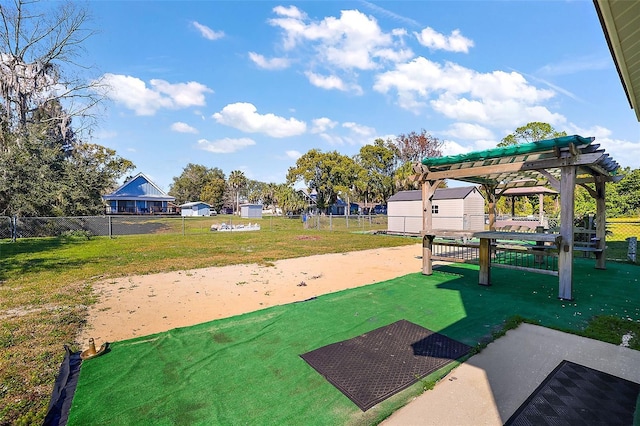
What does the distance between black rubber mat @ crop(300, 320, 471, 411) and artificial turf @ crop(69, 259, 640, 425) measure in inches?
4.1

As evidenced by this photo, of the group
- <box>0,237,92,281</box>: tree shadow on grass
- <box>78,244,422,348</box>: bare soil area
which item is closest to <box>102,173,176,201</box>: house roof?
<box>0,237,92,281</box>: tree shadow on grass

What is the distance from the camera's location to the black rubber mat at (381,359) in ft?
7.98

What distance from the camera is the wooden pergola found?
192 inches

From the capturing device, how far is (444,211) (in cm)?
1752

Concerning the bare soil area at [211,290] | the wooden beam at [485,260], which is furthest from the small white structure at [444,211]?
the wooden beam at [485,260]

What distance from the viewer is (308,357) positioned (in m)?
2.98

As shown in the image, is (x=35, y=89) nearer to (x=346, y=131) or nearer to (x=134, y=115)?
(x=134, y=115)

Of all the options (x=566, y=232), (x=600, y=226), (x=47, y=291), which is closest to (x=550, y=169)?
(x=566, y=232)

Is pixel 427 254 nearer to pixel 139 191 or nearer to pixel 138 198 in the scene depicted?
pixel 138 198

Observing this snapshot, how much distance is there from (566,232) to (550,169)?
1.64m

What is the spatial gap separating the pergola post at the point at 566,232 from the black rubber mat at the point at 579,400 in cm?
277

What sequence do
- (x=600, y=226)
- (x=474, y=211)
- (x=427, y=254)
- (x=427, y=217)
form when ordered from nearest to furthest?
1. (x=427, y=217)
2. (x=427, y=254)
3. (x=600, y=226)
4. (x=474, y=211)

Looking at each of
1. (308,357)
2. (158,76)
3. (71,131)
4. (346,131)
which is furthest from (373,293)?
Answer: (346,131)

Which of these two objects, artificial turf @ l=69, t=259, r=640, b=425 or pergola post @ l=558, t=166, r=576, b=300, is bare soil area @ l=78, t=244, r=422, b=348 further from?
pergola post @ l=558, t=166, r=576, b=300
